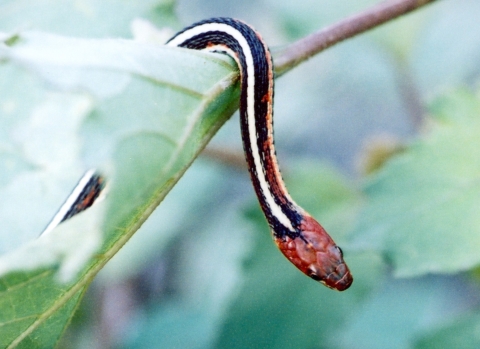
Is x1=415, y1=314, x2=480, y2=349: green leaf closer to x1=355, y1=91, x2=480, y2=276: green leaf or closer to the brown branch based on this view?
x1=355, y1=91, x2=480, y2=276: green leaf

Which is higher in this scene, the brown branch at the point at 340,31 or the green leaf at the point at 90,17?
the brown branch at the point at 340,31

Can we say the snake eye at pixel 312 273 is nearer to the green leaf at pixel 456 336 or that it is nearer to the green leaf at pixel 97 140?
the green leaf at pixel 456 336

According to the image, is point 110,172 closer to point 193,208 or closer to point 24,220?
point 24,220

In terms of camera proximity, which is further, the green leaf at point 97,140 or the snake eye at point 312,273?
the snake eye at point 312,273

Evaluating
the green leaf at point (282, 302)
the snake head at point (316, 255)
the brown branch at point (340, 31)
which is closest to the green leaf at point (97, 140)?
the brown branch at point (340, 31)

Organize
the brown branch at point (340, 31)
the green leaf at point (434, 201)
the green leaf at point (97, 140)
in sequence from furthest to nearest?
the green leaf at point (434, 201)
the brown branch at point (340, 31)
the green leaf at point (97, 140)

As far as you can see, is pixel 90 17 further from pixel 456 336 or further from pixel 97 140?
pixel 456 336

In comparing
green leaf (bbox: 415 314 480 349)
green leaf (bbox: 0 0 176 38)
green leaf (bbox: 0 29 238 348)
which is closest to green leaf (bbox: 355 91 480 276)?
green leaf (bbox: 415 314 480 349)
